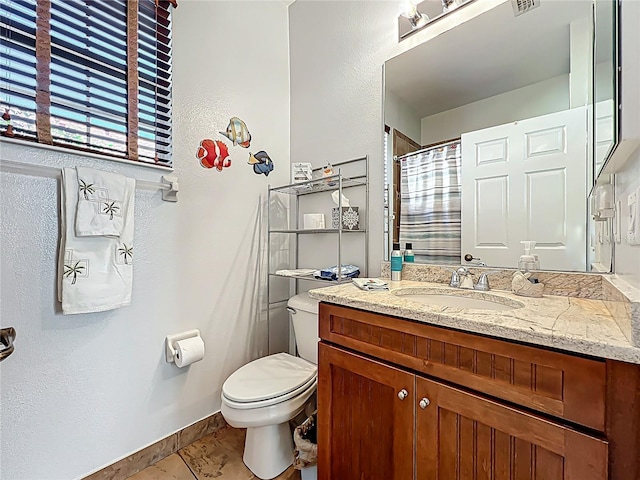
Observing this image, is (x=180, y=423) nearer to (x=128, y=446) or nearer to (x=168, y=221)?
(x=128, y=446)

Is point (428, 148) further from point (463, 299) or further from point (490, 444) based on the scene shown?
point (490, 444)

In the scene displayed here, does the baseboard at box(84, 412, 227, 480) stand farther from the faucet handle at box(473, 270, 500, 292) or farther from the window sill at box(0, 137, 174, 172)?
the faucet handle at box(473, 270, 500, 292)

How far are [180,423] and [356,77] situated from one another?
6.96ft

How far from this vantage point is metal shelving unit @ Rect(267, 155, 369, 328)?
1650mm

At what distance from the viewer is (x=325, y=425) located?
3.65 feet

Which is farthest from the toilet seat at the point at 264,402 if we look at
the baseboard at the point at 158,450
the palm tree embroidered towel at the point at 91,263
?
the palm tree embroidered towel at the point at 91,263

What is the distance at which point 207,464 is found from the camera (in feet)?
4.70

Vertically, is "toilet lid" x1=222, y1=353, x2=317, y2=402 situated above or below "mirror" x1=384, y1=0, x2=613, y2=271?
below

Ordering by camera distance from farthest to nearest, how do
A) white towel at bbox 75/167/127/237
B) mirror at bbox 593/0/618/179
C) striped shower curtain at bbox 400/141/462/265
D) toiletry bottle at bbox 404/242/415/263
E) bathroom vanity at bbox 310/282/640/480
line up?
1. toiletry bottle at bbox 404/242/415/263
2. striped shower curtain at bbox 400/141/462/265
3. white towel at bbox 75/167/127/237
4. mirror at bbox 593/0/618/179
5. bathroom vanity at bbox 310/282/640/480

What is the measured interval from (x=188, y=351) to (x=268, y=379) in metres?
0.42

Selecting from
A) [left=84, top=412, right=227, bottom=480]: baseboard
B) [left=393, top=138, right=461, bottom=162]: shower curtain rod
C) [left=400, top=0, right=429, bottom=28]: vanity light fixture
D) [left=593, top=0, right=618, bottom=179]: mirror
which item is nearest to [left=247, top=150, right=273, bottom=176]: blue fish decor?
[left=393, top=138, right=461, bottom=162]: shower curtain rod

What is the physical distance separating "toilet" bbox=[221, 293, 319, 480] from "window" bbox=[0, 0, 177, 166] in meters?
1.12

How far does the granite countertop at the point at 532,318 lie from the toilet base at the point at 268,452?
2.42 feet

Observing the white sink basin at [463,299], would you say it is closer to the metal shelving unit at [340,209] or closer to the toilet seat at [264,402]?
the metal shelving unit at [340,209]
